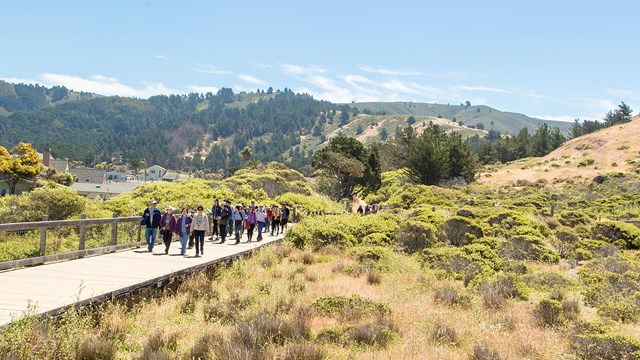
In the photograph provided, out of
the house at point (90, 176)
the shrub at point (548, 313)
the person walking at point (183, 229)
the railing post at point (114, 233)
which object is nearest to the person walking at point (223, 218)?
the person walking at point (183, 229)

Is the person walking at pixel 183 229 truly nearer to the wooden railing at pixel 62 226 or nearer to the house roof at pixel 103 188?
the wooden railing at pixel 62 226

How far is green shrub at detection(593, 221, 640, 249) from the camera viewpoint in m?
23.8

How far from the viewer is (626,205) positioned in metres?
44.2

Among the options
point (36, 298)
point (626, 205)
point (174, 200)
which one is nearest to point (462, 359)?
point (36, 298)

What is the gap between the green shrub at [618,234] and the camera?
2384 cm

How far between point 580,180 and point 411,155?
26.7 meters

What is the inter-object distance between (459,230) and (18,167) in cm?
4874

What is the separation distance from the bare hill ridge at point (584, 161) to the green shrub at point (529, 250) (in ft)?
197

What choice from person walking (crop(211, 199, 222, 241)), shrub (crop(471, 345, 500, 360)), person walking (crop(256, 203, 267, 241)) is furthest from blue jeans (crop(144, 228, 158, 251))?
shrub (crop(471, 345, 500, 360))

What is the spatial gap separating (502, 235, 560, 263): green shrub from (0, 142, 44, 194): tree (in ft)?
166

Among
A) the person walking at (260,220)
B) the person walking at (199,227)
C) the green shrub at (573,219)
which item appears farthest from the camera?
the green shrub at (573,219)

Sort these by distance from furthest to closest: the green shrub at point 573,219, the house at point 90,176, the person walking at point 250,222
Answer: the house at point 90,176
the green shrub at point 573,219
the person walking at point 250,222

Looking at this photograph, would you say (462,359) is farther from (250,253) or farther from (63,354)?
(250,253)

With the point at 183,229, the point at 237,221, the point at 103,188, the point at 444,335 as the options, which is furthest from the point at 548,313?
the point at 103,188
